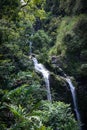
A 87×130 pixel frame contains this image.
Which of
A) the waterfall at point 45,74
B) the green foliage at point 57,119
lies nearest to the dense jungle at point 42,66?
the green foliage at point 57,119

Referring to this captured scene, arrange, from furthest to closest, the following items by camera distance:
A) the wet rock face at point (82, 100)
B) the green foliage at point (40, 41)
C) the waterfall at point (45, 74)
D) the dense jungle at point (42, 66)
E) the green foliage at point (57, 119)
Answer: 1. the green foliage at point (40, 41)
2. the wet rock face at point (82, 100)
3. the waterfall at point (45, 74)
4. the green foliage at point (57, 119)
5. the dense jungle at point (42, 66)

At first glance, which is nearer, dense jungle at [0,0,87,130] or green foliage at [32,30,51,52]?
dense jungle at [0,0,87,130]

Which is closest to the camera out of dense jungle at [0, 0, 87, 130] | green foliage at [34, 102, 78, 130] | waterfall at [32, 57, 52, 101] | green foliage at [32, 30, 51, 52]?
dense jungle at [0, 0, 87, 130]

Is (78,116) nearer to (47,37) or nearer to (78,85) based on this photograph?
(78,85)

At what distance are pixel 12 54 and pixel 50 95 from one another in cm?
331

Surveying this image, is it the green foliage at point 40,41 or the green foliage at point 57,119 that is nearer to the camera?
the green foliage at point 57,119

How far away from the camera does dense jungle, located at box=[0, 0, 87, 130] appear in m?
8.91

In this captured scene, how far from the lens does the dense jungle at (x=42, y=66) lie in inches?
351

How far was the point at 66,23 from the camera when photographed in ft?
74.4

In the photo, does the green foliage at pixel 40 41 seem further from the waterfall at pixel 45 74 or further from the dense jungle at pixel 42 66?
the waterfall at pixel 45 74

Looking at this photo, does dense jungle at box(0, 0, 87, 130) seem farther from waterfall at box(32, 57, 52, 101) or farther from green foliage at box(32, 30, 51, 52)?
waterfall at box(32, 57, 52, 101)

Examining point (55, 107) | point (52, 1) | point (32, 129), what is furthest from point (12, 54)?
point (52, 1)

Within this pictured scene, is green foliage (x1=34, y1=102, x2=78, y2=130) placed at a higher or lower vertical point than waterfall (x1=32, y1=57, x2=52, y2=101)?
lower

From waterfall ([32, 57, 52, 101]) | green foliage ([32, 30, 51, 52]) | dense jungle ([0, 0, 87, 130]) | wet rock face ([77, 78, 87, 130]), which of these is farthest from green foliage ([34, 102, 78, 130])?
green foliage ([32, 30, 51, 52])
